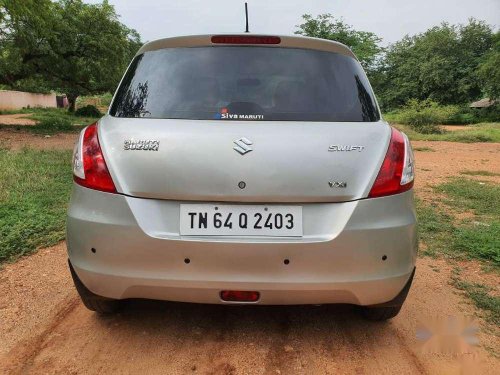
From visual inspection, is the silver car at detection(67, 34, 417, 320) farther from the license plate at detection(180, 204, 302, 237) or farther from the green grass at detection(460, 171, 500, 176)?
the green grass at detection(460, 171, 500, 176)

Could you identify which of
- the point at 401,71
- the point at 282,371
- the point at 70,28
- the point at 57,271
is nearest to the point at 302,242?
the point at 282,371

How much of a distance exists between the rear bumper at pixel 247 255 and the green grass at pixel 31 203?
2.10 meters

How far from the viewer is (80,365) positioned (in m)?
2.25

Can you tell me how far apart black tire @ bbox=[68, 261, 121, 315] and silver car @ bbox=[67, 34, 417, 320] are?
0.12ft

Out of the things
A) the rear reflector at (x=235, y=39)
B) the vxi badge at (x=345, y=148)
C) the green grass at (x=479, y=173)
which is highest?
the rear reflector at (x=235, y=39)

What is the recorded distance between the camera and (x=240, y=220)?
2104 millimetres

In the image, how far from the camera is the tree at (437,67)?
4750cm

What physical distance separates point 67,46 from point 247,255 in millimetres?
19748

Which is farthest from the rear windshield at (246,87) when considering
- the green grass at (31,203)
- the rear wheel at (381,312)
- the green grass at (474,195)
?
the green grass at (474,195)

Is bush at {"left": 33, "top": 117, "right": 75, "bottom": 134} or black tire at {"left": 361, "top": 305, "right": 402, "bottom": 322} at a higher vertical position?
black tire at {"left": 361, "top": 305, "right": 402, "bottom": 322}

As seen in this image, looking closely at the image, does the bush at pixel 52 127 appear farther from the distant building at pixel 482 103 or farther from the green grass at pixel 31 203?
the distant building at pixel 482 103

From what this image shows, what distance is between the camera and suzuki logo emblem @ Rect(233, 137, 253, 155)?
2.12 m

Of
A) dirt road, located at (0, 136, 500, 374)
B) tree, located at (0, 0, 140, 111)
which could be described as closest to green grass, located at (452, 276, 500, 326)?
dirt road, located at (0, 136, 500, 374)

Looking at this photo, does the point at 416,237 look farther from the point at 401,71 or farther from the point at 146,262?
the point at 401,71
